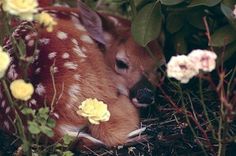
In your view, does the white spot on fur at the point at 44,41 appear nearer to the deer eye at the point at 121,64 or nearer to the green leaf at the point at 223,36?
the deer eye at the point at 121,64

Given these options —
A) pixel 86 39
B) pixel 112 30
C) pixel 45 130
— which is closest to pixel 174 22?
pixel 112 30

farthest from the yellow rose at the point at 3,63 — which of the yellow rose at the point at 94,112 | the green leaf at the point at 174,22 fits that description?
the green leaf at the point at 174,22

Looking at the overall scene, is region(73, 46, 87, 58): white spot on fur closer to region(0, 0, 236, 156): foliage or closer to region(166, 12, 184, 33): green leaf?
region(0, 0, 236, 156): foliage

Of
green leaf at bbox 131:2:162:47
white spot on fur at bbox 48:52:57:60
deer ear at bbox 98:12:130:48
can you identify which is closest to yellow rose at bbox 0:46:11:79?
white spot on fur at bbox 48:52:57:60

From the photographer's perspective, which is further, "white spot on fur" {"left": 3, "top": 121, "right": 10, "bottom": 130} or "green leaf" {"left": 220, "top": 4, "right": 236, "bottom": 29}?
"white spot on fur" {"left": 3, "top": 121, "right": 10, "bottom": 130}

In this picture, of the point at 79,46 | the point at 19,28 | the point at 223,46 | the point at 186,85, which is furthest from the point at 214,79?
the point at 19,28

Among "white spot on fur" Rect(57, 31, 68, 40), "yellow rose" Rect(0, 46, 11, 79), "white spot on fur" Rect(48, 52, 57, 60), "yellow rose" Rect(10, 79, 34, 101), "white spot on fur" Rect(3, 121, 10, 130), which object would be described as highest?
"yellow rose" Rect(0, 46, 11, 79)

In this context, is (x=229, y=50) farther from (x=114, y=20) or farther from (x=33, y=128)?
(x=33, y=128)

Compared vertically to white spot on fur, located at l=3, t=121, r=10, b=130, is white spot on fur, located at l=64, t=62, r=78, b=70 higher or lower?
higher
